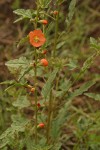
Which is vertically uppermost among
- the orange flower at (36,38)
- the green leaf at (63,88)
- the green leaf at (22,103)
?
the orange flower at (36,38)

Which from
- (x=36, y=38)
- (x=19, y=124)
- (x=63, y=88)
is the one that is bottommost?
(x=19, y=124)

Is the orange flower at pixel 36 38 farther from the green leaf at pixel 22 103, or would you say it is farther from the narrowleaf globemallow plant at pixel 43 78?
the green leaf at pixel 22 103

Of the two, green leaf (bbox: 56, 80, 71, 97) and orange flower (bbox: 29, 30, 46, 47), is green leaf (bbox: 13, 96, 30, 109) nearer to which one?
green leaf (bbox: 56, 80, 71, 97)

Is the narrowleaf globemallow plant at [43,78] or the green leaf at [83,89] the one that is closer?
the narrowleaf globemallow plant at [43,78]

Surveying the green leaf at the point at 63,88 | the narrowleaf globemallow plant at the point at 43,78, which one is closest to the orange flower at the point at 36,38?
the narrowleaf globemallow plant at the point at 43,78

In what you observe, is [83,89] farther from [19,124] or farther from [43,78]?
[19,124]

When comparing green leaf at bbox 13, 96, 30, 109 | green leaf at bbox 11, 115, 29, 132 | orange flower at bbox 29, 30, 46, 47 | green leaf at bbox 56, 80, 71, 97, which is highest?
orange flower at bbox 29, 30, 46, 47

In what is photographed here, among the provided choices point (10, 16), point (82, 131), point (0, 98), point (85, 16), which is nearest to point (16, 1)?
point (10, 16)

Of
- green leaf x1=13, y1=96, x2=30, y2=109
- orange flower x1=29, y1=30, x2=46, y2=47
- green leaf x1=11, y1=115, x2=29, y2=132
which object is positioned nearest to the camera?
orange flower x1=29, y1=30, x2=46, y2=47

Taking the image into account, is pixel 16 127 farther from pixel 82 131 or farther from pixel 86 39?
pixel 86 39

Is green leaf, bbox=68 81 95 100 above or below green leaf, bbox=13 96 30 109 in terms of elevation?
above

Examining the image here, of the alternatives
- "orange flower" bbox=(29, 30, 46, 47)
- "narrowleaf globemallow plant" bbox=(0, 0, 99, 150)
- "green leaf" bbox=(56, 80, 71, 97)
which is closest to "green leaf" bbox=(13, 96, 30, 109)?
"narrowleaf globemallow plant" bbox=(0, 0, 99, 150)

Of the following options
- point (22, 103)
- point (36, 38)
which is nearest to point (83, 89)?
point (22, 103)
